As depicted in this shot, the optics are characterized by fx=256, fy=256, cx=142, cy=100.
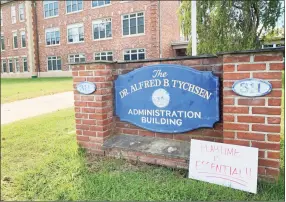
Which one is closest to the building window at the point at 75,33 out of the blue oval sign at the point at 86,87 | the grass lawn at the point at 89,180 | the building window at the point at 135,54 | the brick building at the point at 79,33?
the brick building at the point at 79,33

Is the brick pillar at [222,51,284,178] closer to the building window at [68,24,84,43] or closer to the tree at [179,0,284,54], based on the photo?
the tree at [179,0,284,54]

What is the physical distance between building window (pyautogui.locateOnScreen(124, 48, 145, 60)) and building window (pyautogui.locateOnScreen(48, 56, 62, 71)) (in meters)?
8.45

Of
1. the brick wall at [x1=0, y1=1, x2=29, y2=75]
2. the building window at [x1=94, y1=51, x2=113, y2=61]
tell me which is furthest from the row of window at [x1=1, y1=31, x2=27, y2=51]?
the building window at [x1=94, y1=51, x2=113, y2=61]

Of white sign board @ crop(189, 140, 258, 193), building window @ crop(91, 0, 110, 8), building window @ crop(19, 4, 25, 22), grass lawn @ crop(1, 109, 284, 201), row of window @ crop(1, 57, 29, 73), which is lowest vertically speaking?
grass lawn @ crop(1, 109, 284, 201)

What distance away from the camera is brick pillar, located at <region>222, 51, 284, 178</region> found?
240 centimetres

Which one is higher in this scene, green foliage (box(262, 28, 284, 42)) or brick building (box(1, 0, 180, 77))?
brick building (box(1, 0, 180, 77))

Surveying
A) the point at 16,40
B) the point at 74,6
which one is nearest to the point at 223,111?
the point at 74,6

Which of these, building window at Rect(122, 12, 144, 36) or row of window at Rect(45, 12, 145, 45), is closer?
building window at Rect(122, 12, 144, 36)

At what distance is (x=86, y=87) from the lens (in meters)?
3.48

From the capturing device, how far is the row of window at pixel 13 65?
96.7 ft

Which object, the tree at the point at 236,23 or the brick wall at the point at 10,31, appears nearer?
the tree at the point at 236,23

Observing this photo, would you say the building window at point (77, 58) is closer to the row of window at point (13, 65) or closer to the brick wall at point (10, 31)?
the brick wall at point (10, 31)

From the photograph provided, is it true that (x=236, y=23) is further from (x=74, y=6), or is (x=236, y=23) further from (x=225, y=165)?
(x=74, y=6)

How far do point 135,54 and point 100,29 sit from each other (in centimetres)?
446
